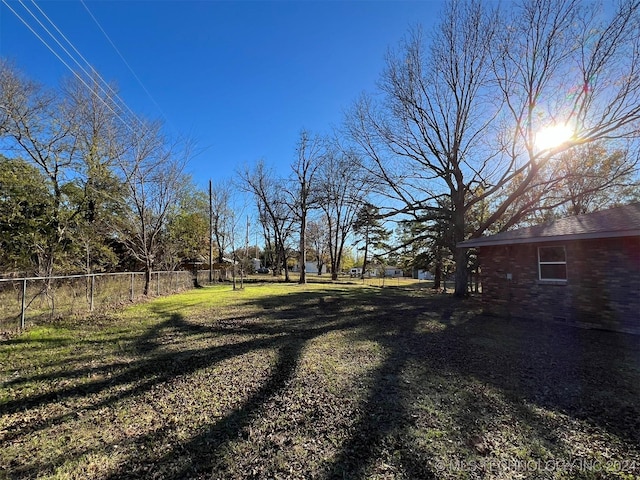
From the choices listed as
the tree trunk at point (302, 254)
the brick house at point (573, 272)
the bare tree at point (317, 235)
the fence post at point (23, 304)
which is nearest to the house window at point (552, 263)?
the brick house at point (573, 272)

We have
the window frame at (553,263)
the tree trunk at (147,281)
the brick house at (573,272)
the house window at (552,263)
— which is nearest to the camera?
the brick house at (573,272)

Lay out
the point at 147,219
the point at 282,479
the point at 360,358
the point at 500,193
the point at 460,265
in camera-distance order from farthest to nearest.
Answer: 1. the point at 500,193
2. the point at 147,219
3. the point at 460,265
4. the point at 360,358
5. the point at 282,479

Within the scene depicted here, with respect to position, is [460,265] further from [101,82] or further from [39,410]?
[101,82]

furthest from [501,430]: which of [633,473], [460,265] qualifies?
[460,265]

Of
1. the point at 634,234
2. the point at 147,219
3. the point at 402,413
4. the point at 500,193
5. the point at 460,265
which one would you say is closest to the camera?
the point at 402,413

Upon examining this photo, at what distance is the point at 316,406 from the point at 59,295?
25.8 ft

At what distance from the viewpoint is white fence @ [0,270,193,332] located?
650cm

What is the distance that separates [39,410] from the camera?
337 centimetres

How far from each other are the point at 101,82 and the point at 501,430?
51.4 ft

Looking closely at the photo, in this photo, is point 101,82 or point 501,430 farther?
point 101,82

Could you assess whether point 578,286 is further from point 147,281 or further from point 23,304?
point 147,281

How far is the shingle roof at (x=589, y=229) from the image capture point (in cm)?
717

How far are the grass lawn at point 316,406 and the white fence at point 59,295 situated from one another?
484mm

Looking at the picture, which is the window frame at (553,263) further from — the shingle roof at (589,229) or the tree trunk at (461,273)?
the tree trunk at (461,273)
